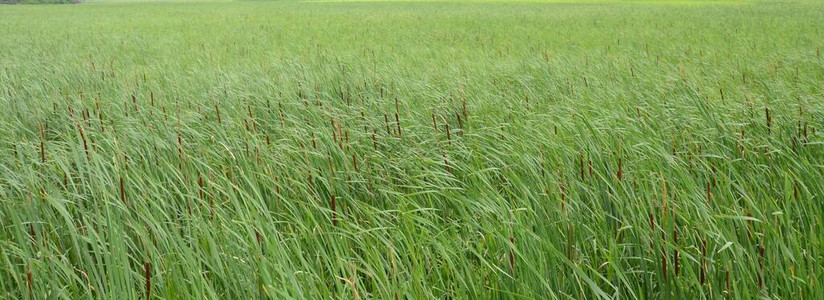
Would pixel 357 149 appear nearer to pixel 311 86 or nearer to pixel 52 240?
pixel 52 240

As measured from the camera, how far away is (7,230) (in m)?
2.28

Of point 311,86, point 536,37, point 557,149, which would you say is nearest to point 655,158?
point 557,149

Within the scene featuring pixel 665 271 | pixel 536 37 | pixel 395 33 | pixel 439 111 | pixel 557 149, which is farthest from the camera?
pixel 395 33

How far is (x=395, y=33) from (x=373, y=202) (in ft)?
31.8

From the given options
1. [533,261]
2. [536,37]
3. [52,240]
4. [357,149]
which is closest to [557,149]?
→ [357,149]

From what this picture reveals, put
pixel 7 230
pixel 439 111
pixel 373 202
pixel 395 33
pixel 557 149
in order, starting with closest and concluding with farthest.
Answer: pixel 7 230 < pixel 373 202 < pixel 557 149 < pixel 439 111 < pixel 395 33

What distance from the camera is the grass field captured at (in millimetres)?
1687

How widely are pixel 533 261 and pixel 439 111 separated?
2271 mm

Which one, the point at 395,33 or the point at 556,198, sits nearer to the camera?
the point at 556,198

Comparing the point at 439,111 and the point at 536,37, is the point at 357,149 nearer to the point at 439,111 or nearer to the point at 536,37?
the point at 439,111

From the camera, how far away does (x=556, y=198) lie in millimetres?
2180

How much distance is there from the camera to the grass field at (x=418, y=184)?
5.53ft

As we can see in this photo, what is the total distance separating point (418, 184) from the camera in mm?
2697

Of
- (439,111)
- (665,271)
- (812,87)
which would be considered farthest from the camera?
(812,87)
